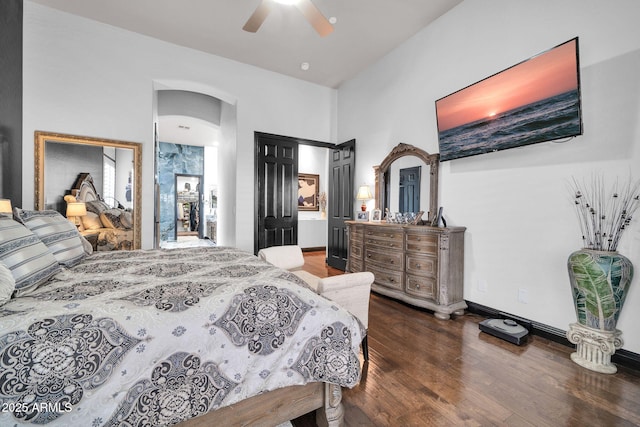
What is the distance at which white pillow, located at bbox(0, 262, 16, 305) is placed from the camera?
3.55 ft

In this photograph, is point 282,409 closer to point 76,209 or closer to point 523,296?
point 523,296

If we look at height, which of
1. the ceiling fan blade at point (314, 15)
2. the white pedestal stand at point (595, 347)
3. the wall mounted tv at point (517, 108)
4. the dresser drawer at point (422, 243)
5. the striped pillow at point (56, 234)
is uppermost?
the ceiling fan blade at point (314, 15)

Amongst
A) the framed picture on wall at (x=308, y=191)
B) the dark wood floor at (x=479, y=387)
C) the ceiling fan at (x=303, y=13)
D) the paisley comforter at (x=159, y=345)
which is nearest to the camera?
the paisley comforter at (x=159, y=345)

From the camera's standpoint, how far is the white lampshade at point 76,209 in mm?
3192

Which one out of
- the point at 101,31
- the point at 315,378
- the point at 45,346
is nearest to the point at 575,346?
the point at 315,378

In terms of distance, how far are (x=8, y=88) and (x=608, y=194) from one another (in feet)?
18.9

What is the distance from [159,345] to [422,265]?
2.71 m

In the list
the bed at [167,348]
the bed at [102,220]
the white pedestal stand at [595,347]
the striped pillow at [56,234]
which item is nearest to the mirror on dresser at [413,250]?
the white pedestal stand at [595,347]

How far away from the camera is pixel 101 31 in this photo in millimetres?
3609

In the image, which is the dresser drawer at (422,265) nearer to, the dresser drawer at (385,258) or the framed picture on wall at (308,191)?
the dresser drawer at (385,258)

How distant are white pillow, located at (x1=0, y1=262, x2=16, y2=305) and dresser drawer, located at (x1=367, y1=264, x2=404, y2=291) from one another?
3.16 m

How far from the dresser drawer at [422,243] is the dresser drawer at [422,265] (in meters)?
0.08

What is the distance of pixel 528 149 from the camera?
2.62 m

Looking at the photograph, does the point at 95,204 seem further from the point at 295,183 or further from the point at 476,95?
the point at 476,95
